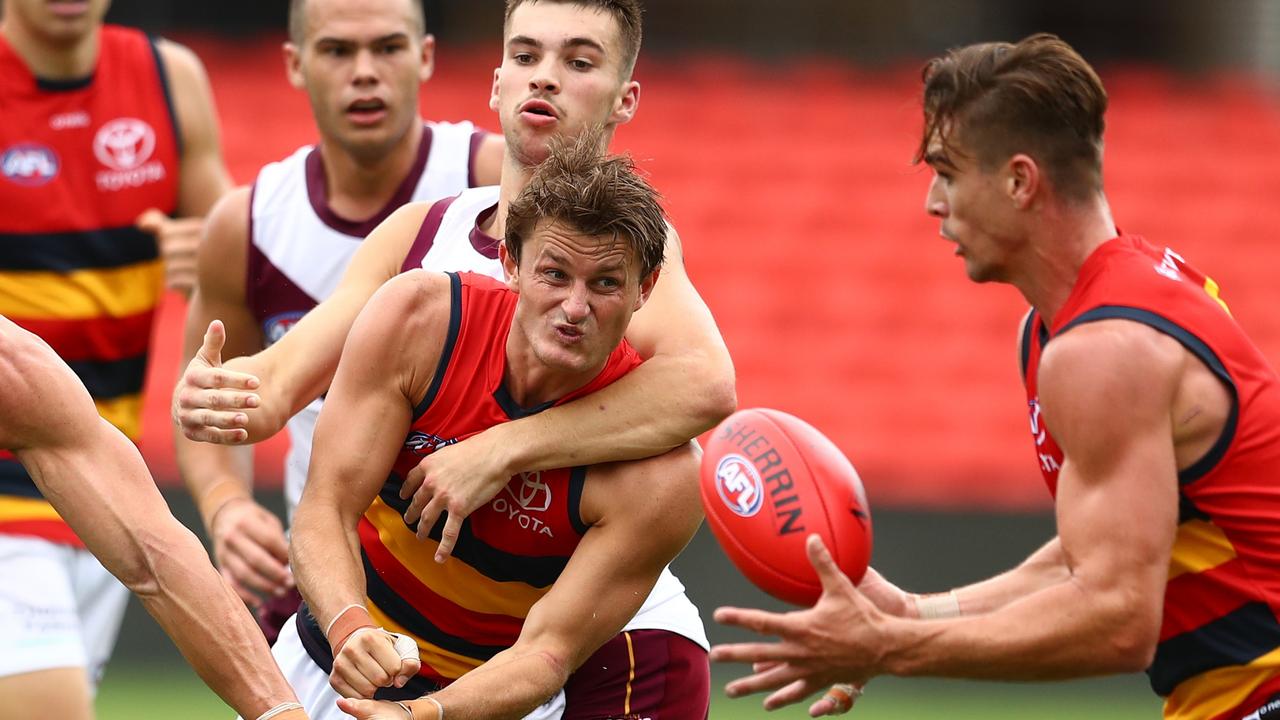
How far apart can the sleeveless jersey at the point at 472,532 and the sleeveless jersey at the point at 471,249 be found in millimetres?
213

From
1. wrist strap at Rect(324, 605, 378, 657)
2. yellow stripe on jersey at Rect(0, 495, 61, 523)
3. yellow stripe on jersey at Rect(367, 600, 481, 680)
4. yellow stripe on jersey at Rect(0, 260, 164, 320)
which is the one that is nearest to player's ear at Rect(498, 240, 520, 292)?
wrist strap at Rect(324, 605, 378, 657)

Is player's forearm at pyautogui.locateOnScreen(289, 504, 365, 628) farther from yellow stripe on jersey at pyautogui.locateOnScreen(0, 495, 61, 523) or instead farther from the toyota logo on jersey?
the toyota logo on jersey

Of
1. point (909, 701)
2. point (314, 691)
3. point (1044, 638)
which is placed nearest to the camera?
point (1044, 638)

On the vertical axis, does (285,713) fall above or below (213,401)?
below

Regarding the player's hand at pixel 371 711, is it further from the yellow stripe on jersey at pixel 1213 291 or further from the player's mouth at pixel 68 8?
the player's mouth at pixel 68 8

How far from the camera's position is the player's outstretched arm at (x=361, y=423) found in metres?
4.22

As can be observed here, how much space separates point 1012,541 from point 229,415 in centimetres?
665

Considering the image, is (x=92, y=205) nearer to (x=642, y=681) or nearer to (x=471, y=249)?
(x=471, y=249)

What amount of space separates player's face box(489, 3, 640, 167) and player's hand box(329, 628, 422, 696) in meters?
1.42

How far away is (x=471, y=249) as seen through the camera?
4730 mm

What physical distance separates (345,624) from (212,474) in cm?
176

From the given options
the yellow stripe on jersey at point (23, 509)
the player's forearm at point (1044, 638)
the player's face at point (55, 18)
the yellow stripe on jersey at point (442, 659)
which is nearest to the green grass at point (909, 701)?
→ the yellow stripe on jersey at point (23, 509)

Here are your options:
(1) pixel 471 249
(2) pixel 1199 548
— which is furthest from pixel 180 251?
(2) pixel 1199 548

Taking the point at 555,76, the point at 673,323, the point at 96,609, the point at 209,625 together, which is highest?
the point at 555,76
